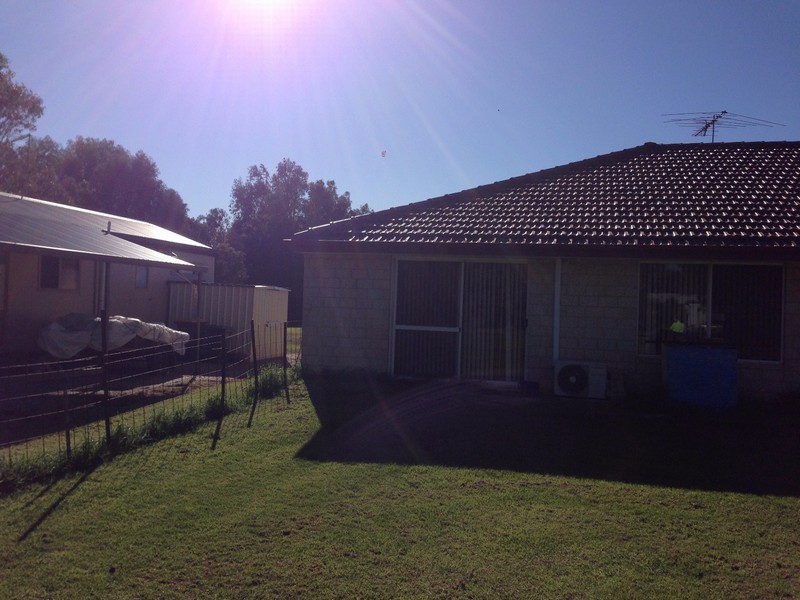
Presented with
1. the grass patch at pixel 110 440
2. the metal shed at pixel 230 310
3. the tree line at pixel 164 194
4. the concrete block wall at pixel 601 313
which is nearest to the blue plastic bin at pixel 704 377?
the concrete block wall at pixel 601 313

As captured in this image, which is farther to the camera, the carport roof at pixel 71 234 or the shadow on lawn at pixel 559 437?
the carport roof at pixel 71 234

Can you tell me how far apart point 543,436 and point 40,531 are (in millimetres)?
5390

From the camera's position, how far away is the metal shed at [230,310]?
18.6 meters

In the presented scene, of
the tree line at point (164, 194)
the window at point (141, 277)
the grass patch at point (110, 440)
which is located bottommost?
the grass patch at point (110, 440)

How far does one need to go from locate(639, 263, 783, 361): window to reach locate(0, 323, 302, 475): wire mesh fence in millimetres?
5838

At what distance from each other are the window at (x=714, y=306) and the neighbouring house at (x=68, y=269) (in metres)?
9.03

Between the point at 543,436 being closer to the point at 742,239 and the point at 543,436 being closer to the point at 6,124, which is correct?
the point at 742,239

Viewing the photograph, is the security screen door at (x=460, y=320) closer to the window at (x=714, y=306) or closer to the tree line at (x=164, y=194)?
the window at (x=714, y=306)

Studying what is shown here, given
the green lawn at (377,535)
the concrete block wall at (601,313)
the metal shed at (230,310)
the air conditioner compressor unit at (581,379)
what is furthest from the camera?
the metal shed at (230,310)

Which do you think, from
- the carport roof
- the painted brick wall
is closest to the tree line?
the carport roof

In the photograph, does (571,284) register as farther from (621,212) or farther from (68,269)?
(68,269)

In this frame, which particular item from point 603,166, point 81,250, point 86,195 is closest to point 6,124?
point 86,195

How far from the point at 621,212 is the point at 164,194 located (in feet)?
119

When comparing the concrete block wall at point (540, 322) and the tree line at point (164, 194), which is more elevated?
the tree line at point (164, 194)
